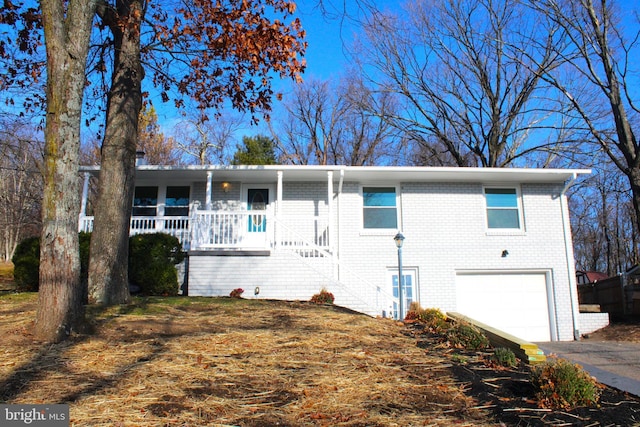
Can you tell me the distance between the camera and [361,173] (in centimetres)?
1238

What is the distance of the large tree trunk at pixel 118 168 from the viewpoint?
6.96 m

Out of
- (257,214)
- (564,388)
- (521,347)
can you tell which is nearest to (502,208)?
(257,214)

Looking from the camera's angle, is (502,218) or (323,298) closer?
(323,298)

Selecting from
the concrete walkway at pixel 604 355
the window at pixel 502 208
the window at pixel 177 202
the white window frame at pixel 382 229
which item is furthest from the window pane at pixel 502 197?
the window at pixel 177 202

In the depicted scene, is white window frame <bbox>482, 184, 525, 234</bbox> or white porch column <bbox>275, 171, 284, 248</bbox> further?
white window frame <bbox>482, 184, 525, 234</bbox>

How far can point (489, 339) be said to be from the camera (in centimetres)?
612

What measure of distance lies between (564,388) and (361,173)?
30.1ft

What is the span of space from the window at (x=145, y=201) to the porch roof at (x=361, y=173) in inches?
16.1

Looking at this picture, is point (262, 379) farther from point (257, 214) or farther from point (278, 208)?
point (278, 208)

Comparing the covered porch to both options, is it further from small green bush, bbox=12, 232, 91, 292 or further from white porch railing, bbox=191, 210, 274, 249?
small green bush, bbox=12, 232, 91, 292

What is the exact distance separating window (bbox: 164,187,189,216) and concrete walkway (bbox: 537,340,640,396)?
9601 millimetres

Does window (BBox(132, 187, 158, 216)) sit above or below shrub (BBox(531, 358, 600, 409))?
above

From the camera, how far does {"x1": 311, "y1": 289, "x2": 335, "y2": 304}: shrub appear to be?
9.94 meters

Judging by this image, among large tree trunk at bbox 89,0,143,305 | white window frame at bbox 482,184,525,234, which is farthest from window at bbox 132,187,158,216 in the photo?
white window frame at bbox 482,184,525,234
